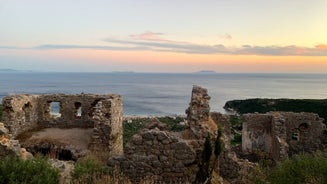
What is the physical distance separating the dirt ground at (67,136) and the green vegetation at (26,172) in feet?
33.7

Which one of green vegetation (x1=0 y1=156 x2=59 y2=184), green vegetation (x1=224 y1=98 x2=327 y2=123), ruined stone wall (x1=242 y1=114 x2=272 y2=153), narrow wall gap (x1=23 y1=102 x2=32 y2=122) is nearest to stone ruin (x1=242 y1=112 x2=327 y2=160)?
ruined stone wall (x1=242 y1=114 x2=272 y2=153)

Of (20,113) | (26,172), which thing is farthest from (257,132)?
(26,172)

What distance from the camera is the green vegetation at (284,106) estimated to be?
6246 centimetres

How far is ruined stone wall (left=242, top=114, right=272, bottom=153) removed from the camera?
26672 mm

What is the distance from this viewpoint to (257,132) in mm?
27000

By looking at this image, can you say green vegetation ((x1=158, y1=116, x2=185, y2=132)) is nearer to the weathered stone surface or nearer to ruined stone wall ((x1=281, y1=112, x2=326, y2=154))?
ruined stone wall ((x1=281, y1=112, x2=326, y2=154))

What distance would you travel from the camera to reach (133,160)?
12453 millimetres

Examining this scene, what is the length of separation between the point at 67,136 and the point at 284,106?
59559 mm

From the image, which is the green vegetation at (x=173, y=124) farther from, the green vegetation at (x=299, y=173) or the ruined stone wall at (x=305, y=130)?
the green vegetation at (x=299, y=173)

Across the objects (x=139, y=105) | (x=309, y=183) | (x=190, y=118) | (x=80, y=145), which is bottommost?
(x=139, y=105)

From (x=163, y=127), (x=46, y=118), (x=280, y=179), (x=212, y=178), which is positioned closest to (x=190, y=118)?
(x=163, y=127)

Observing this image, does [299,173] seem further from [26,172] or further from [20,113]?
[20,113]

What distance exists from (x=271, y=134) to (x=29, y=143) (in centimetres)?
1496

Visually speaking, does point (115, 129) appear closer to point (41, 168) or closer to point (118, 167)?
point (118, 167)
